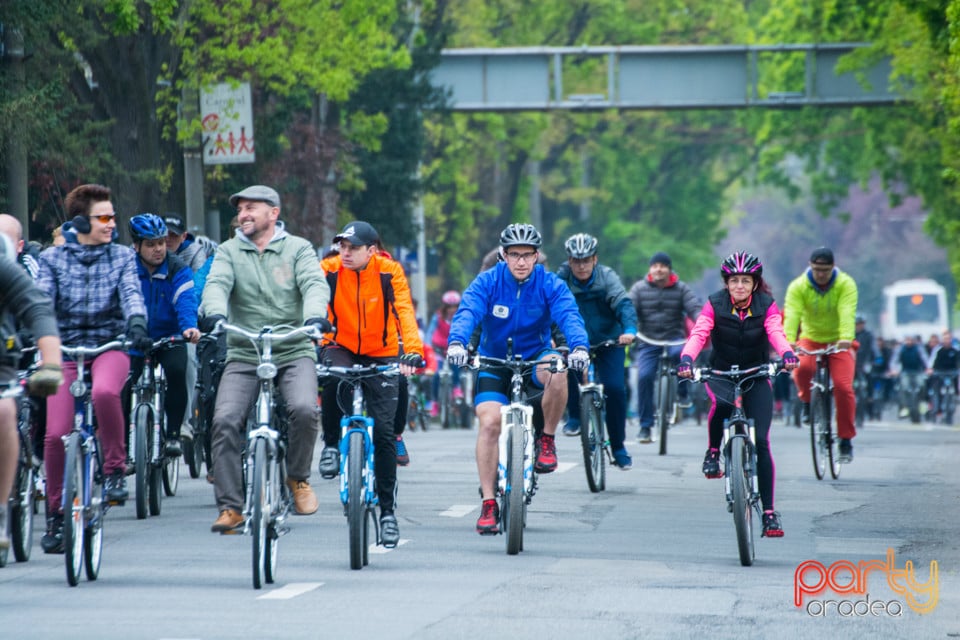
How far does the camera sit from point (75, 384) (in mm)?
10586

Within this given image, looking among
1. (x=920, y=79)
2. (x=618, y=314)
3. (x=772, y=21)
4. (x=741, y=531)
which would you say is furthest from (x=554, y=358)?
(x=772, y=21)

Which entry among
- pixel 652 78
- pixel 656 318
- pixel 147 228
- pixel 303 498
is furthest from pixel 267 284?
pixel 652 78

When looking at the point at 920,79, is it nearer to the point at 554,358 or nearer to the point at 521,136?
the point at 521,136

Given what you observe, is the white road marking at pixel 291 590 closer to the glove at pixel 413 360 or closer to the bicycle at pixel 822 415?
the glove at pixel 413 360

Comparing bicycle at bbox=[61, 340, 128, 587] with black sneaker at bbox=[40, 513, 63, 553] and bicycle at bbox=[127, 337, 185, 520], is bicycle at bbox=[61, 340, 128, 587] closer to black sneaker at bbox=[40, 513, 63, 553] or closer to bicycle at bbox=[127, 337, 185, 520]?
black sneaker at bbox=[40, 513, 63, 553]

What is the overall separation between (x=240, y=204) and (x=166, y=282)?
9.17 feet

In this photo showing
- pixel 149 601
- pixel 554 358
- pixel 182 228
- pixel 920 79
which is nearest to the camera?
pixel 149 601

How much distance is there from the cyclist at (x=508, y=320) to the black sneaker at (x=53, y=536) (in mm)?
2438

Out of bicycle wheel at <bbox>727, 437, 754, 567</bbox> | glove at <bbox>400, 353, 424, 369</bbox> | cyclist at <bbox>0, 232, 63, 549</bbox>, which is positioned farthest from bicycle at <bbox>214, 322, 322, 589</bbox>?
bicycle wheel at <bbox>727, 437, 754, 567</bbox>

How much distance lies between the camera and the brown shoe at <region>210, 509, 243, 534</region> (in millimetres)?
10750

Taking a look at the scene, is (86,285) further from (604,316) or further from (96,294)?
(604,316)

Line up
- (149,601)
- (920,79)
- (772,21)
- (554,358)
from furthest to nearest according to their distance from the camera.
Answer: (772,21) → (920,79) → (554,358) → (149,601)

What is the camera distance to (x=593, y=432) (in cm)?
1549

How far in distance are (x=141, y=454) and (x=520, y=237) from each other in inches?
116
